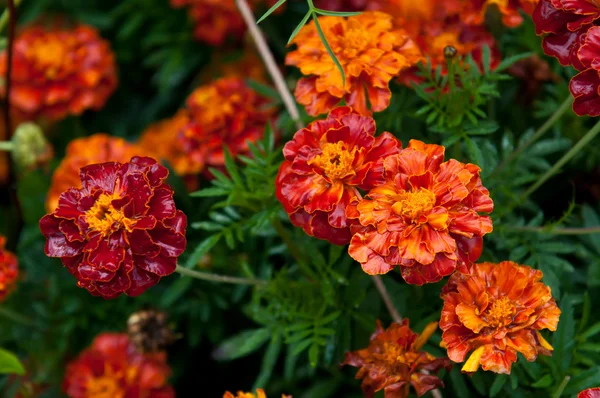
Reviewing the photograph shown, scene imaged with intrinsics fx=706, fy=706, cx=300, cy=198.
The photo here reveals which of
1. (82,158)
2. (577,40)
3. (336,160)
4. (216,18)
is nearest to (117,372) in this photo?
(82,158)

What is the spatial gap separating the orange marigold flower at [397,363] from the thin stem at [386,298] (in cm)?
9

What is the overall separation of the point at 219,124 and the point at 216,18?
0.34 m

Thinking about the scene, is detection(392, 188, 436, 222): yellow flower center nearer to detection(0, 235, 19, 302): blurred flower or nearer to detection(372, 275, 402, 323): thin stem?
detection(372, 275, 402, 323): thin stem

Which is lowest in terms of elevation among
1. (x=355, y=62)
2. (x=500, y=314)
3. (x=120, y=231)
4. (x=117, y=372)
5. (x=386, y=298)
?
(x=117, y=372)

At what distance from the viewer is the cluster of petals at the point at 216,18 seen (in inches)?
59.6

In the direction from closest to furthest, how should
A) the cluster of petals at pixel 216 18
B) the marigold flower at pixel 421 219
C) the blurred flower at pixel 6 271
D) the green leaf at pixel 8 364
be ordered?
the marigold flower at pixel 421 219 → the green leaf at pixel 8 364 → the blurred flower at pixel 6 271 → the cluster of petals at pixel 216 18

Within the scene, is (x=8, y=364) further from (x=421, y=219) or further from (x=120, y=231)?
(x=421, y=219)

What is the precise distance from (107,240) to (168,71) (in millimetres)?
828

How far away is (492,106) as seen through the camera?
122 cm

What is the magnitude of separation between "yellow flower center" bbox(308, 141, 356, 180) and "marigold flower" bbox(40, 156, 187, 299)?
0.60 feet

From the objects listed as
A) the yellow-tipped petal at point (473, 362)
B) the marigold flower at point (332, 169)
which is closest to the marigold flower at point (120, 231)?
the marigold flower at point (332, 169)

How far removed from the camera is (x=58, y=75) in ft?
5.04

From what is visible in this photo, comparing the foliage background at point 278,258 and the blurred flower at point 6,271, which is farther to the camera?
the blurred flower at point 6,271

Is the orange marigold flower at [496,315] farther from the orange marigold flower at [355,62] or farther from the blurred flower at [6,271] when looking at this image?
the blurred flower at [6,271]
